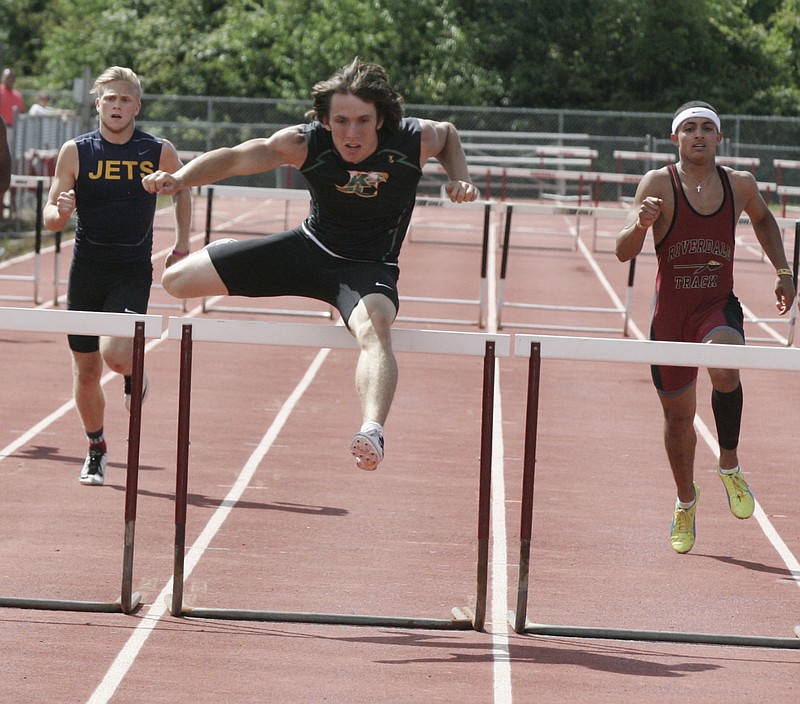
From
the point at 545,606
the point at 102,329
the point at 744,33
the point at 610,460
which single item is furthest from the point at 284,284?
the point at 744,33

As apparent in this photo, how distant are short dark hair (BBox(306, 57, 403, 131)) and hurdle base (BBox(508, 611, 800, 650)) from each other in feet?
6.54

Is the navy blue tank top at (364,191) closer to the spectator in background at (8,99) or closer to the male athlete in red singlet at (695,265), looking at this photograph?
the male athlete in red singlet at (695,265)

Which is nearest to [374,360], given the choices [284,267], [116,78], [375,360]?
[375,360]

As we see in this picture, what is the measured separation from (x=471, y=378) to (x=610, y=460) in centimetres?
278

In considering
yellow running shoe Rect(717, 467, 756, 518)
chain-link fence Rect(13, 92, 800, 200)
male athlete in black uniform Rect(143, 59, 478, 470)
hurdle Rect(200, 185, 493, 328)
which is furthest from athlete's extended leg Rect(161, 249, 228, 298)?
chain-link fence Rect(13, 92, 800, 200)

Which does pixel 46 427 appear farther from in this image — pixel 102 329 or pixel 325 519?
pixel 102 329

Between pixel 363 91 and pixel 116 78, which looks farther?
pixel 116 78

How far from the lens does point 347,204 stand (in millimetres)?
5500

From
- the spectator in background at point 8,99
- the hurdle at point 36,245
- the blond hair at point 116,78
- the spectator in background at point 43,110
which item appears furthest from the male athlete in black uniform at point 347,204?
the spectator in background at point 43,110

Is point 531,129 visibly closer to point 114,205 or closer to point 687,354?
point 114,205

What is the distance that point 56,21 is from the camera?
4475cm

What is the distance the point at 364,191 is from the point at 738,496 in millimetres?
2164

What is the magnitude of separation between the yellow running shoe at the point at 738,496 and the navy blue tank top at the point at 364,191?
6.05ft

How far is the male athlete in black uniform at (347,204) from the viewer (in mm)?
5194
